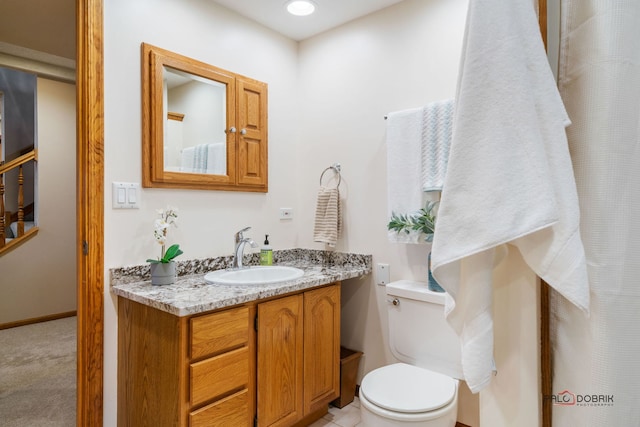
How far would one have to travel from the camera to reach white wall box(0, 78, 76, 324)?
11.7ft

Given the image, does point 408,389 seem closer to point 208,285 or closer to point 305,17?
point 208,285

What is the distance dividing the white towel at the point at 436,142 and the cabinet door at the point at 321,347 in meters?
0.76

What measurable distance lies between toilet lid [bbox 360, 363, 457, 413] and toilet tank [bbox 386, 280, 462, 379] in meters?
0.08

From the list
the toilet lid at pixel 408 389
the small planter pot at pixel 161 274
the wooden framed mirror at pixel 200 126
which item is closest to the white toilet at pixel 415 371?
the toilet lid at pixel 408 389

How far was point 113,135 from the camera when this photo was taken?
1.70 metres

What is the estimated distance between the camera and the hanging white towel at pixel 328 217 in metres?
2.27

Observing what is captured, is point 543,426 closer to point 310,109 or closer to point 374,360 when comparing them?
point 374,360

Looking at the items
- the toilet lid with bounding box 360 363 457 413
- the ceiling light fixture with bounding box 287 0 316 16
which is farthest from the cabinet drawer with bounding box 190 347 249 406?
the ceiling light fixture with bounding box 287 0 316 16

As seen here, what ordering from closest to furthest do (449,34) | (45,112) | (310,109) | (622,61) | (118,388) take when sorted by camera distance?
(622,61) → (118,388) → (449,34) → (310,109) → (45,112)

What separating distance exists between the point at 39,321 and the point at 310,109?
3428 millimetres

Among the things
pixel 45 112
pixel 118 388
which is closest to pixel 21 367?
pixel 118 388

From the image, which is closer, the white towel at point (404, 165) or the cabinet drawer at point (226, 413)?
the cabinet drawer at point (226, 413)

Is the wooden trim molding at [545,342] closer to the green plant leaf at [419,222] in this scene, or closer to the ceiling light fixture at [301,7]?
the green plant leaf at [419,222]

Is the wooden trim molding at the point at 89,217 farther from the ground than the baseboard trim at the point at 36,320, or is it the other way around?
the wooden trim molding at the point at 89,217
